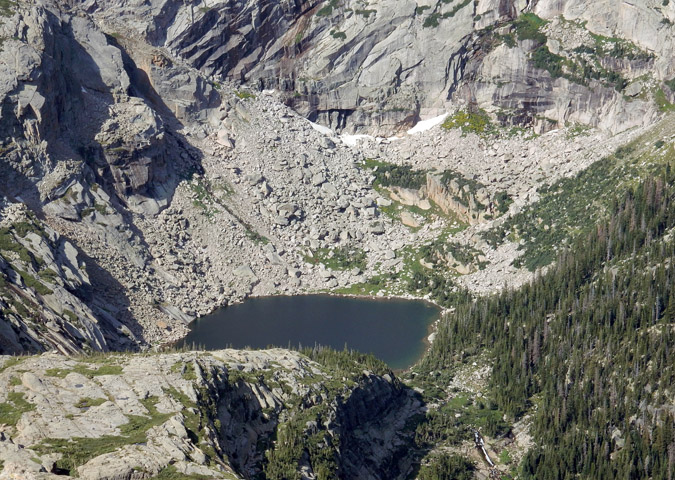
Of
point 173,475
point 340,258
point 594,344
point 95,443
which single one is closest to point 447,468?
point 594,344

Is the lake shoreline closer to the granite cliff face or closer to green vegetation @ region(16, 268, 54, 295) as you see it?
the granite cliff face

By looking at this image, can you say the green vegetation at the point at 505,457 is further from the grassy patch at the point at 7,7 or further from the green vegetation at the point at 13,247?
the grassy patch at the point at 7,7

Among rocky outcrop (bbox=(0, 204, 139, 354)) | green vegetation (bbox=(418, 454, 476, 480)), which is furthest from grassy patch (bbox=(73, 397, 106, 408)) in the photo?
green vegetation (bbox=(418, 454, 476, 480))

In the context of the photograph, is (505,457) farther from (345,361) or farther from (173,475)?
(173,475)

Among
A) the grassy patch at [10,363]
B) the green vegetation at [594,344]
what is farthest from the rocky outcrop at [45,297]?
the green vegetation at [594,344]

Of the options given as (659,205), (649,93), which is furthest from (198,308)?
(649,93)

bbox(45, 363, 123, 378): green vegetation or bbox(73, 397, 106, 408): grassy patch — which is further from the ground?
bbox(45, 363, 123, 378): green vegetation
